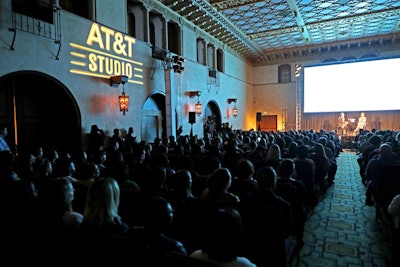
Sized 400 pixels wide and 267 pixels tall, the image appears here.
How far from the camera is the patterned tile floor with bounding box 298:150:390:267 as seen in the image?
118 inches

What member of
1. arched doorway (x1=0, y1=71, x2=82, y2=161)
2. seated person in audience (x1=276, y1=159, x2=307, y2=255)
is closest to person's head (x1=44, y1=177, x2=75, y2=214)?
seated person in audience (x1=276, y1=159, x2=307, y2=255)

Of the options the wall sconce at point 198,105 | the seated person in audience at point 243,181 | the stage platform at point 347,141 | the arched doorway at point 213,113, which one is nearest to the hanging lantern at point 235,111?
the arched doorway at point 213,113

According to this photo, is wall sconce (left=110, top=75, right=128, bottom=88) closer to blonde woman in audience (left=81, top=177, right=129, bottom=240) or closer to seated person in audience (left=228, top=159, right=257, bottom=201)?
seated person in audience (left=228, top=159, right=257, bottom=201)

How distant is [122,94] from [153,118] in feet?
8.10

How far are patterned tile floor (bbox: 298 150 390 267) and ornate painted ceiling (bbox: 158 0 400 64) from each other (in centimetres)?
948

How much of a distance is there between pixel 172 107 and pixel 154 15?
3.95 metres

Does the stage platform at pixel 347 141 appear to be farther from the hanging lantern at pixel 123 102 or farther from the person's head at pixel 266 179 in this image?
the person's head at pixel 266 179

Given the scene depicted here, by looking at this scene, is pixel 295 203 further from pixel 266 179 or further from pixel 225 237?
pixel 225 237

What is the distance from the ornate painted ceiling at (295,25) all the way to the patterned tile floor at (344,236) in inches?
373

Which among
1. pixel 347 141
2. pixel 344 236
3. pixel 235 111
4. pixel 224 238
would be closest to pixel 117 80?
pixel 344 236

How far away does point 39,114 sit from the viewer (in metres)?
7.64

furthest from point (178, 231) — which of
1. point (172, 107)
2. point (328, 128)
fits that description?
point (328, 128)

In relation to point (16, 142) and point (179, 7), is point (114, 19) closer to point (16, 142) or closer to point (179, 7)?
point (179, 7)

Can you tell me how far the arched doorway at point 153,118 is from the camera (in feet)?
35.7
